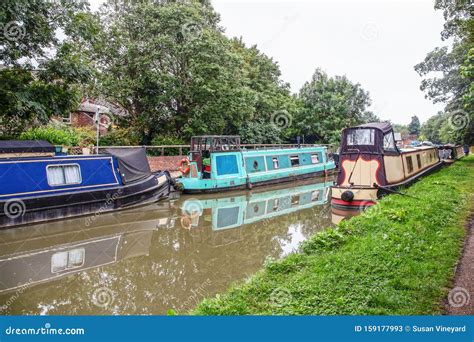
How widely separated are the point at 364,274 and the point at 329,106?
23.9m

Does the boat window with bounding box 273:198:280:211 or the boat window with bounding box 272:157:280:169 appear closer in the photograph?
the boat window with bounding box 273:198:280:211

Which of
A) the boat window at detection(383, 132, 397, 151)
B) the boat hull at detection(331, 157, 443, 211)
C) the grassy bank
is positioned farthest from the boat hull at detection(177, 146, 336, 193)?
the grassy bank

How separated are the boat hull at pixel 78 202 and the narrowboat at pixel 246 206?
4.31 feet

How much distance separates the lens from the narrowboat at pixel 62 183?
8656 mm

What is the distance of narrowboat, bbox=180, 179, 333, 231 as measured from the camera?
32.1 ft

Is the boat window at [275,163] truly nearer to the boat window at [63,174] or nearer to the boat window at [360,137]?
the boat window at [360,137]

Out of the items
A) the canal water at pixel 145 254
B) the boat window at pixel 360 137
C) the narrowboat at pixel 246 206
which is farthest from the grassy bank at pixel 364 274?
the narrowboat at pixel 246 206

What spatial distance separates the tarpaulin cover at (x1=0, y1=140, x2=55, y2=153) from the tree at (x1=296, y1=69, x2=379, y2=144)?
20.1m

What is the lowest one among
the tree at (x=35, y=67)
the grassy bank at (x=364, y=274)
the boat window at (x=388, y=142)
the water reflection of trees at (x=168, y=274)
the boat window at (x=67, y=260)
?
the water reflection of trees at (x=168, y=274)

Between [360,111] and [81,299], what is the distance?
2719 cm

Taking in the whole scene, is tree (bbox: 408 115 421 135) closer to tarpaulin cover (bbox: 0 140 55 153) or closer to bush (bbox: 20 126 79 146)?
bush (bbox: 20 126 79 146)

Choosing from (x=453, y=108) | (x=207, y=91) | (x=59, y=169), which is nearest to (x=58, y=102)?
(x=59, y=169)

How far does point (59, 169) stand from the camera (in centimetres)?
965

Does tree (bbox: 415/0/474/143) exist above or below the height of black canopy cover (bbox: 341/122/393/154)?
above
